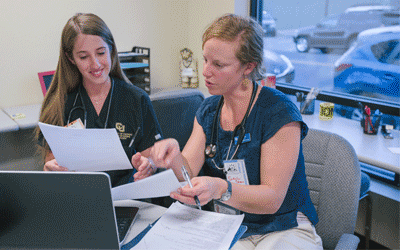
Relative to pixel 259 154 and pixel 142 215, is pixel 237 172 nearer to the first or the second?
pixel 259 154

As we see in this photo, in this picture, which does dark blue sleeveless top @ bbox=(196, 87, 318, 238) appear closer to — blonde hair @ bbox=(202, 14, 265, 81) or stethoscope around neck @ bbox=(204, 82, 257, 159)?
stethoscope around neck @ bbox=(204, 82, 257, 159)

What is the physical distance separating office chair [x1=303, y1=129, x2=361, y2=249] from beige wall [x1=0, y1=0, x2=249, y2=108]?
5.80 feet

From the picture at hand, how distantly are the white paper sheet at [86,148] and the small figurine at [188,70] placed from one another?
2.01 metres

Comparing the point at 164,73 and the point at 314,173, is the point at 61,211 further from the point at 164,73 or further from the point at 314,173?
the point at 164,73

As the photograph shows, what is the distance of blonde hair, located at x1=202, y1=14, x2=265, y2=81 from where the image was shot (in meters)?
1.18

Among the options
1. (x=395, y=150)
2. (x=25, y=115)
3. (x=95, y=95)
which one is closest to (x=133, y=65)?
(x=25, y=115)

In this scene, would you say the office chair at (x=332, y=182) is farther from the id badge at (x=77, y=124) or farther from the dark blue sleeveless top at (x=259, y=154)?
the id badge at (x=77, y=124)

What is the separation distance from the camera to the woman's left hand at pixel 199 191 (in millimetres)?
918

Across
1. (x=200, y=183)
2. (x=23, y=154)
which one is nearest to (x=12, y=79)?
(x=23, y=154)

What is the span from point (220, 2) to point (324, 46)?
0.91 metres

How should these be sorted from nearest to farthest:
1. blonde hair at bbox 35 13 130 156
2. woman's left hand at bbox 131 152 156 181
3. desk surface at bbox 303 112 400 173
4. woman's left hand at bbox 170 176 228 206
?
woman's left hand at bbox 170 176 228 206
woman's left hand at bbox 131 152 156 181
blonde hair at bbox 35 13 130 156
desk surface at bbox 303 112 400 173

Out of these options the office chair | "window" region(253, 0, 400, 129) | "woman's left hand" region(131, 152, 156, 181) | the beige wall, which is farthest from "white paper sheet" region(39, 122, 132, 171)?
the beige wall

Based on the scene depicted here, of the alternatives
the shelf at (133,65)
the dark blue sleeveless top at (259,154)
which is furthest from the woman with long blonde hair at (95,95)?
the shelf at (133,65)

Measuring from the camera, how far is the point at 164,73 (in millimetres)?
3176
